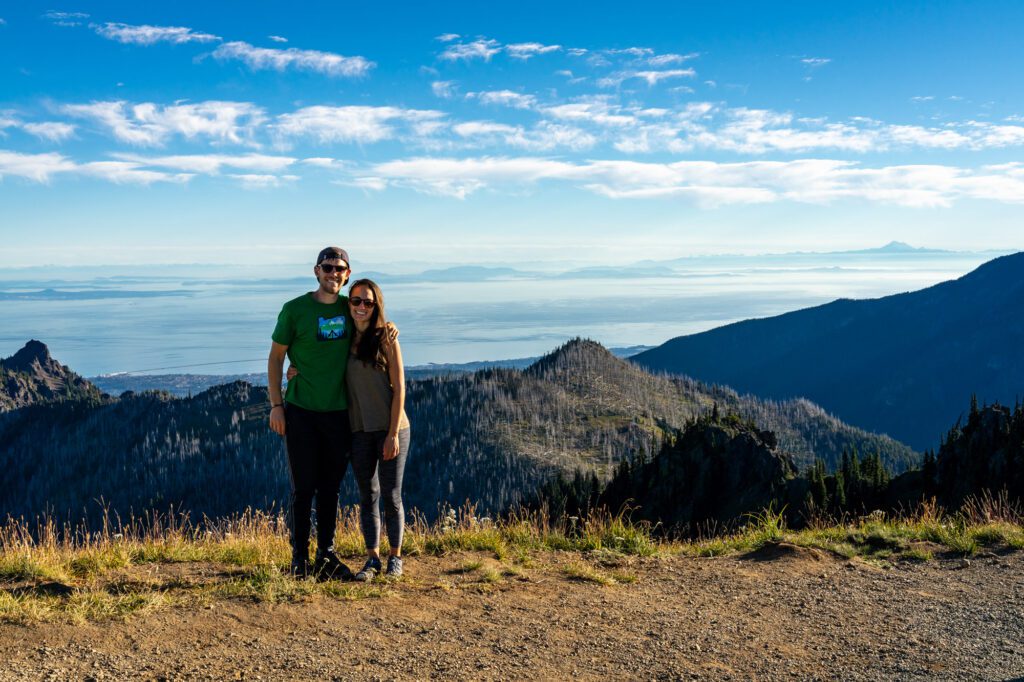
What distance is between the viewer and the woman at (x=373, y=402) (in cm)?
854

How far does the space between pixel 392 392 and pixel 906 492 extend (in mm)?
76954

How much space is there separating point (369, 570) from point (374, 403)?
2204 millimetres

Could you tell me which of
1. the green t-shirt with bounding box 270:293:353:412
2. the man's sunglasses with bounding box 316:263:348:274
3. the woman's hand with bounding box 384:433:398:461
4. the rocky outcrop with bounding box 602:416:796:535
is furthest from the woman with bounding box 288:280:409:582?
the rocky outcrop with bounding box 602:416:796:535

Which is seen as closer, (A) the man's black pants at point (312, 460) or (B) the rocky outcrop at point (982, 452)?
(A) the man's black pants at point (312, 460)

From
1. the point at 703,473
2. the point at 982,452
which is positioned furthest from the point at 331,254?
the point at 703,473

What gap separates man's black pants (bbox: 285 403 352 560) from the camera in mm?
8648

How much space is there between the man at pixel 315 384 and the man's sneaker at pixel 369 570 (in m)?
0.53

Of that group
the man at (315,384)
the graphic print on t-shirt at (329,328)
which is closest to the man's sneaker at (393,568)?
the man at (315,384)

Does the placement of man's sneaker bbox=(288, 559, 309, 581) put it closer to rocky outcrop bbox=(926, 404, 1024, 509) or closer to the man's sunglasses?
the man's sunglasses

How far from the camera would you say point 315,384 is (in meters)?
8.55

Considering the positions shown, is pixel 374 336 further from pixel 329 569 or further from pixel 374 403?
pixel 329 569

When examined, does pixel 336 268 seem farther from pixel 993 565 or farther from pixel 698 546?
pixel 993 565

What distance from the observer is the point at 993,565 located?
1056cm

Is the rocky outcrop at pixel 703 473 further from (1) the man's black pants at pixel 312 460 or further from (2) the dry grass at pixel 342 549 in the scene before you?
(1) the man's black pants at pixel 312 460
